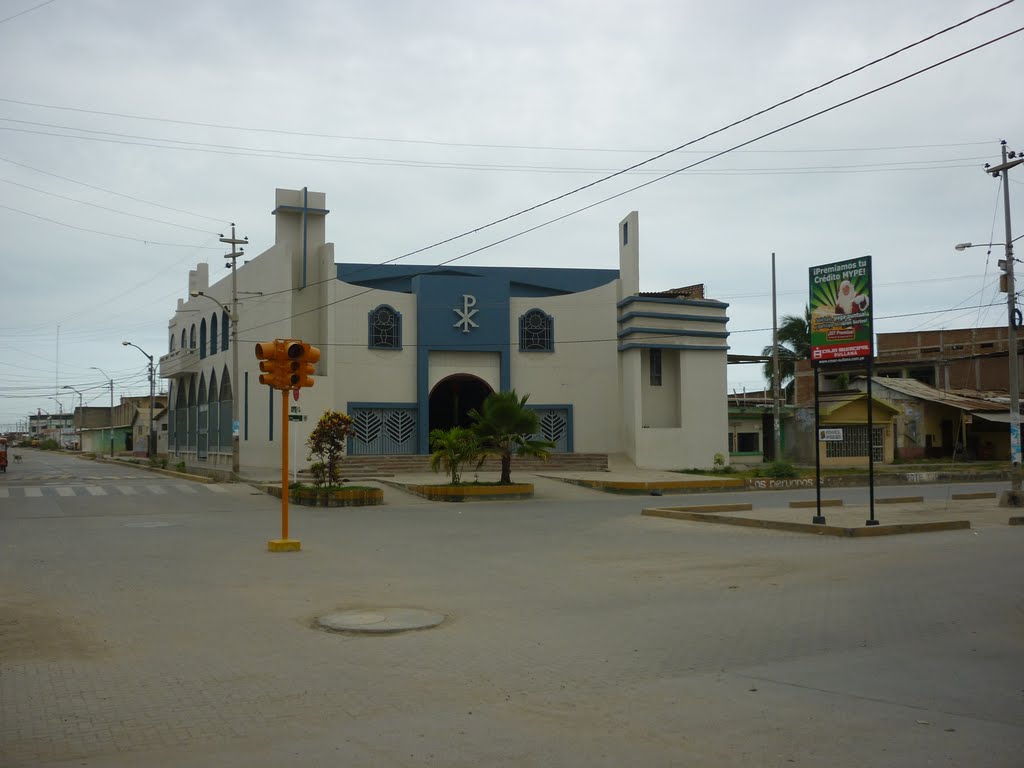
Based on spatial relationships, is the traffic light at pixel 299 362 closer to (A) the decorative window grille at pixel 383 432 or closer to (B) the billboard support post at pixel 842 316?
(B) the billboard support post at pixel 842 316

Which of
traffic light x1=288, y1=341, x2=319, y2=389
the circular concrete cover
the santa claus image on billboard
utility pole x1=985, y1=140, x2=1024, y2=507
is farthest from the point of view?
utility pole x1=985, y1=140, x2=1024, y2=507

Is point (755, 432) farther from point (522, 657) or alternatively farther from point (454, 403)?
point (522, 657)

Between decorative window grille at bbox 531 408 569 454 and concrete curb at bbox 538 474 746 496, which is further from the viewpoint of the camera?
decorative window grille at bbox 531 408 569 454

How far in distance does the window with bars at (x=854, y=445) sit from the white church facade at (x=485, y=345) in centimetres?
765

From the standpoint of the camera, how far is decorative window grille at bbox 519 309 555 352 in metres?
41.3

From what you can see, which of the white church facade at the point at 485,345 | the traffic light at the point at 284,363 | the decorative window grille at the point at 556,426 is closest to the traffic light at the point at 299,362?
the traffic light at the point at 284,363

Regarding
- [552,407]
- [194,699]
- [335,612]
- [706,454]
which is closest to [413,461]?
[552,407]

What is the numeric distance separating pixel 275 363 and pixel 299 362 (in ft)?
1.24

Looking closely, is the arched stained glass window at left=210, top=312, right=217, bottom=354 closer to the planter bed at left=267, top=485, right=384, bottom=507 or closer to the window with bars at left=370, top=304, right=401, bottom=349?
the window with bars at left=370, top=304, right=401, bottom=349

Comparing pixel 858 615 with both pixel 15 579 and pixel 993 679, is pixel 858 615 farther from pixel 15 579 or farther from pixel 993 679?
pixel 15 579

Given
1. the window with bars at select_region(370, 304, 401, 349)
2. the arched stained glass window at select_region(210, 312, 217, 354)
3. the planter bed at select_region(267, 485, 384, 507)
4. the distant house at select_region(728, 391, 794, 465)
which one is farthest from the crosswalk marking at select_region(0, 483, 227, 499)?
the distant house at select_region(728, 391, 794, 465)

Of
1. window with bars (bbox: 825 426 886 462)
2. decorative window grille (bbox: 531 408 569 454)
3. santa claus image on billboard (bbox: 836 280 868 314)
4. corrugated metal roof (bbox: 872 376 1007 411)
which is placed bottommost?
window with bars (bbox: 825 426 886 462)

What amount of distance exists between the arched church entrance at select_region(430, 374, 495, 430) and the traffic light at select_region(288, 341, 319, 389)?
29.7 metres

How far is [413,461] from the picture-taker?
37.3m
